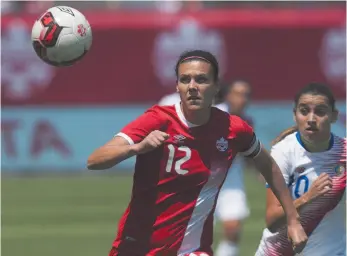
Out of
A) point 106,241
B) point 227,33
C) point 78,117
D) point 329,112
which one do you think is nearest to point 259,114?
point 227,33

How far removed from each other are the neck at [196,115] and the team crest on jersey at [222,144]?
172mm

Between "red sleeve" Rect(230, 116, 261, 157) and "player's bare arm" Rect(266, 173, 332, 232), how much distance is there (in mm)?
480

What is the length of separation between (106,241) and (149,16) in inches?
479

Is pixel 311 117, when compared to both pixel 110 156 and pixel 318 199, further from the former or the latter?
pixel 110 156

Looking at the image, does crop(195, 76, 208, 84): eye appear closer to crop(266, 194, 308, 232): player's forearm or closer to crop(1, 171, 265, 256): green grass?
crop(266, 194, 308, 232): player's forearm

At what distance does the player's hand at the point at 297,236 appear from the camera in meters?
7.05

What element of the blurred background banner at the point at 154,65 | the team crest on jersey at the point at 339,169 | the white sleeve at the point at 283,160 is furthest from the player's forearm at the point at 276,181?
the blurred background banner at the point at 154,65

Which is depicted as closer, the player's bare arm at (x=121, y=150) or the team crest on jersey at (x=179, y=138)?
the player's bare arm at (x=121, y=150)

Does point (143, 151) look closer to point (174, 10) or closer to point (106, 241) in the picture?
point (106, 241)

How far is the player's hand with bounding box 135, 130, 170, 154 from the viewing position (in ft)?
21.0

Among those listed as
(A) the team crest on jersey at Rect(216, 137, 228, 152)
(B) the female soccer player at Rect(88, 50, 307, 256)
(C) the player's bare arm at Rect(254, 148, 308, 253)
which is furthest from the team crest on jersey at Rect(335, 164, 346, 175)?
(A) the team crest on jersey at Rect(216, 137, 228, 152)

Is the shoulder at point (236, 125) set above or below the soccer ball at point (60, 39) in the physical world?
below

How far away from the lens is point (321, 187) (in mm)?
7406

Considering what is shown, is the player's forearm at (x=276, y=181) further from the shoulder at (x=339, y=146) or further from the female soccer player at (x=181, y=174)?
the shoulder at (x=339, y=146)
